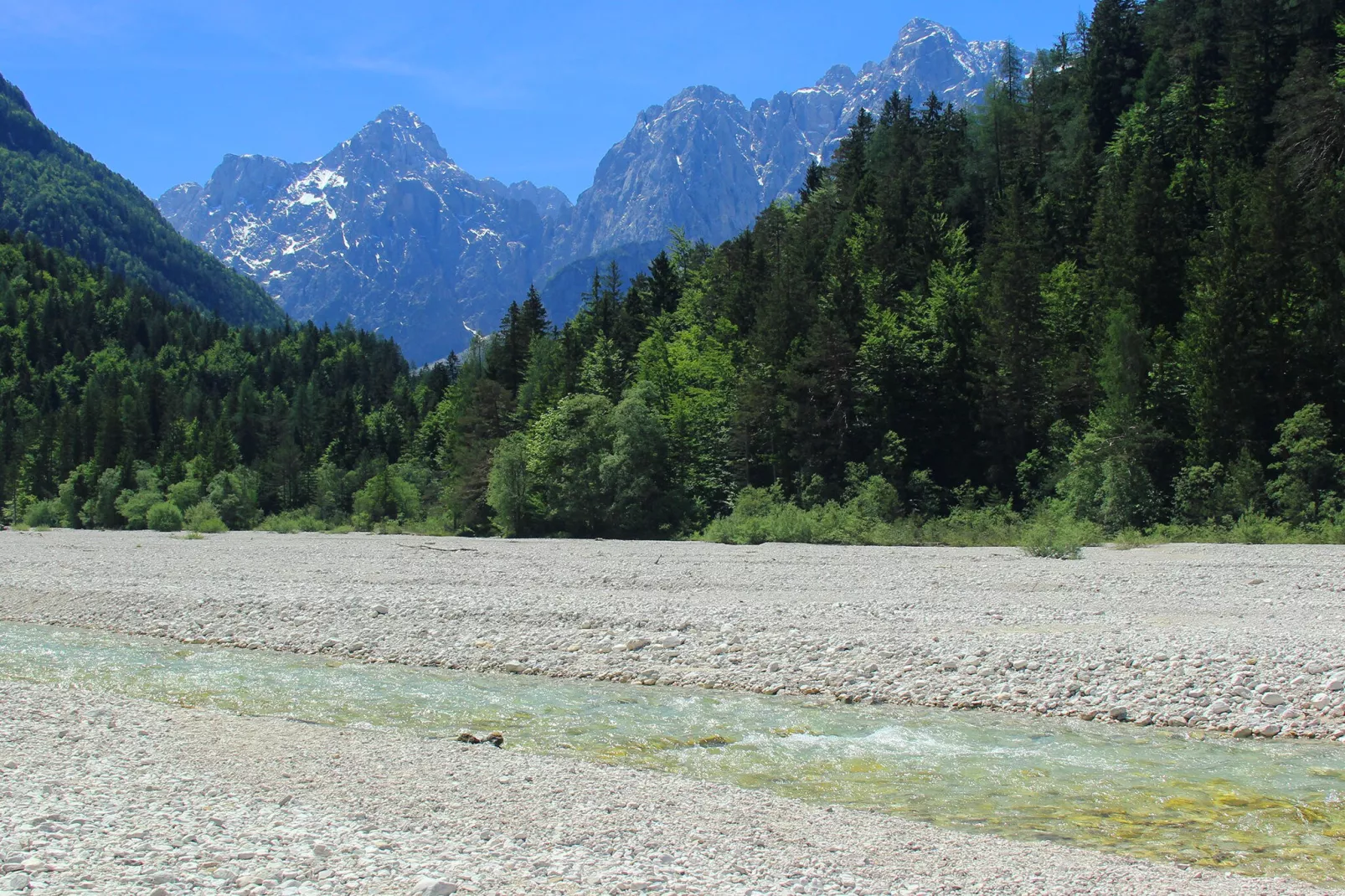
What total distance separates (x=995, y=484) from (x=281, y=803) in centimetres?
4183

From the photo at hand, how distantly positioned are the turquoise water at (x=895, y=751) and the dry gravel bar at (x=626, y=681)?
1.69ft

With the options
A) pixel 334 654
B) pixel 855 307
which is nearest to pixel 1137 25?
pixel 855 307

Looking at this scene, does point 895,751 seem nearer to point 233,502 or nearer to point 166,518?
point 166,518

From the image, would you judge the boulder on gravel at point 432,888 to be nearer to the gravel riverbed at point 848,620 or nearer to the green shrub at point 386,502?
the gravel riverbed at point 848,620

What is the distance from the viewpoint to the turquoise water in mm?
8477

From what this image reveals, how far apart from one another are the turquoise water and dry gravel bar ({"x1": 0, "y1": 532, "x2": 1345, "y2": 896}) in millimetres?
515

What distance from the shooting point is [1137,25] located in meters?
71.1

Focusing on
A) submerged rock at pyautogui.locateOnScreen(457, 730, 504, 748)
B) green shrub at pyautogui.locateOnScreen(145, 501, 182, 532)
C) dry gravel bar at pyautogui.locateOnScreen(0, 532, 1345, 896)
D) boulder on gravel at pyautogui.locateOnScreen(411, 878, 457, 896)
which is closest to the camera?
boulder on gravel at pyautogui.locateOnScreen(411, 878, 457, 896)

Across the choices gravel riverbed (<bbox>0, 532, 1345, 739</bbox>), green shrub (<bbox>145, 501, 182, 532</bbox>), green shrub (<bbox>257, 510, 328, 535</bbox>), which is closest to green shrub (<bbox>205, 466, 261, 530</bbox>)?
green shrub (<bbox>257, 510, 328, 535</bbox>)

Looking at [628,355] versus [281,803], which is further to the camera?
[628,355]

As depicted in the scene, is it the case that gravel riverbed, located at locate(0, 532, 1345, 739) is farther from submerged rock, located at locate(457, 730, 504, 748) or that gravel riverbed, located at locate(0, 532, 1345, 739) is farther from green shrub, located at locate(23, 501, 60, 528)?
green shrub, located at locate(23, 501, 60, 528)

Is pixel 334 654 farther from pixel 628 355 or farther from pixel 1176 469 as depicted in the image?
pixel 628 355

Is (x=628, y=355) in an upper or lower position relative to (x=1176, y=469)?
upper

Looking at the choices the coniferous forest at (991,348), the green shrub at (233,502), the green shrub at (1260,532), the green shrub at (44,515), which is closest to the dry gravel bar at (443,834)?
the coniferous forest at (991,348)
